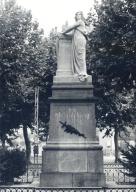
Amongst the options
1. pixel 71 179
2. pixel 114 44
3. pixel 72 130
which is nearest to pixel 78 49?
pixel 72 130

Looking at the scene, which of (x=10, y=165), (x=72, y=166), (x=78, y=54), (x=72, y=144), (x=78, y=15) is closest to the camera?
(x=72, y=166)

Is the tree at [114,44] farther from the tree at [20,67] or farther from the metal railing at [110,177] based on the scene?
the metal railing at [110,177]

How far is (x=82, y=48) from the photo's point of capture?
17172mm

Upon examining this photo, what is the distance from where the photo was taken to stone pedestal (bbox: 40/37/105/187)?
15492mm

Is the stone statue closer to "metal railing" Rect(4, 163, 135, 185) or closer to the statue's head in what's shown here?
the statue's head

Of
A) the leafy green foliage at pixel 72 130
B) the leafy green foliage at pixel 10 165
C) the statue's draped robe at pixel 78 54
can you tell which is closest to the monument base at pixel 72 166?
the leafy green foliage at pixel 72 130

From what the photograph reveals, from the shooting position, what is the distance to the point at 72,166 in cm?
1574

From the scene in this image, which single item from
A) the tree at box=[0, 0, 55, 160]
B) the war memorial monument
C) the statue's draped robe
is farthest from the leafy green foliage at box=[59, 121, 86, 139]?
the tree at box=[0, 0, 55, 160]

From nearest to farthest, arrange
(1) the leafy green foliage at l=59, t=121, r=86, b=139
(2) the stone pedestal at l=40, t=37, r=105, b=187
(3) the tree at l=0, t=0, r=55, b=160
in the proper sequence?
(2) the stone pedestal at l=40, t=37, r=105, b=187
(1) the leafy green foliage at l=59, t=121, r=86, b=139
(3) the tree at l=0, t=0, r=55, b=160

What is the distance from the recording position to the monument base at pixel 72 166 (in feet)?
50.6

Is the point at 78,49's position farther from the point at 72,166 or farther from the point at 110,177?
the point at 110,177

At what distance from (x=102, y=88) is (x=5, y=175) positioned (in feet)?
33.6

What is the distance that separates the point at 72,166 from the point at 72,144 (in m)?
0.77

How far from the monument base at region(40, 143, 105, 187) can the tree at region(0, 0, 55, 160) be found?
431 inches
